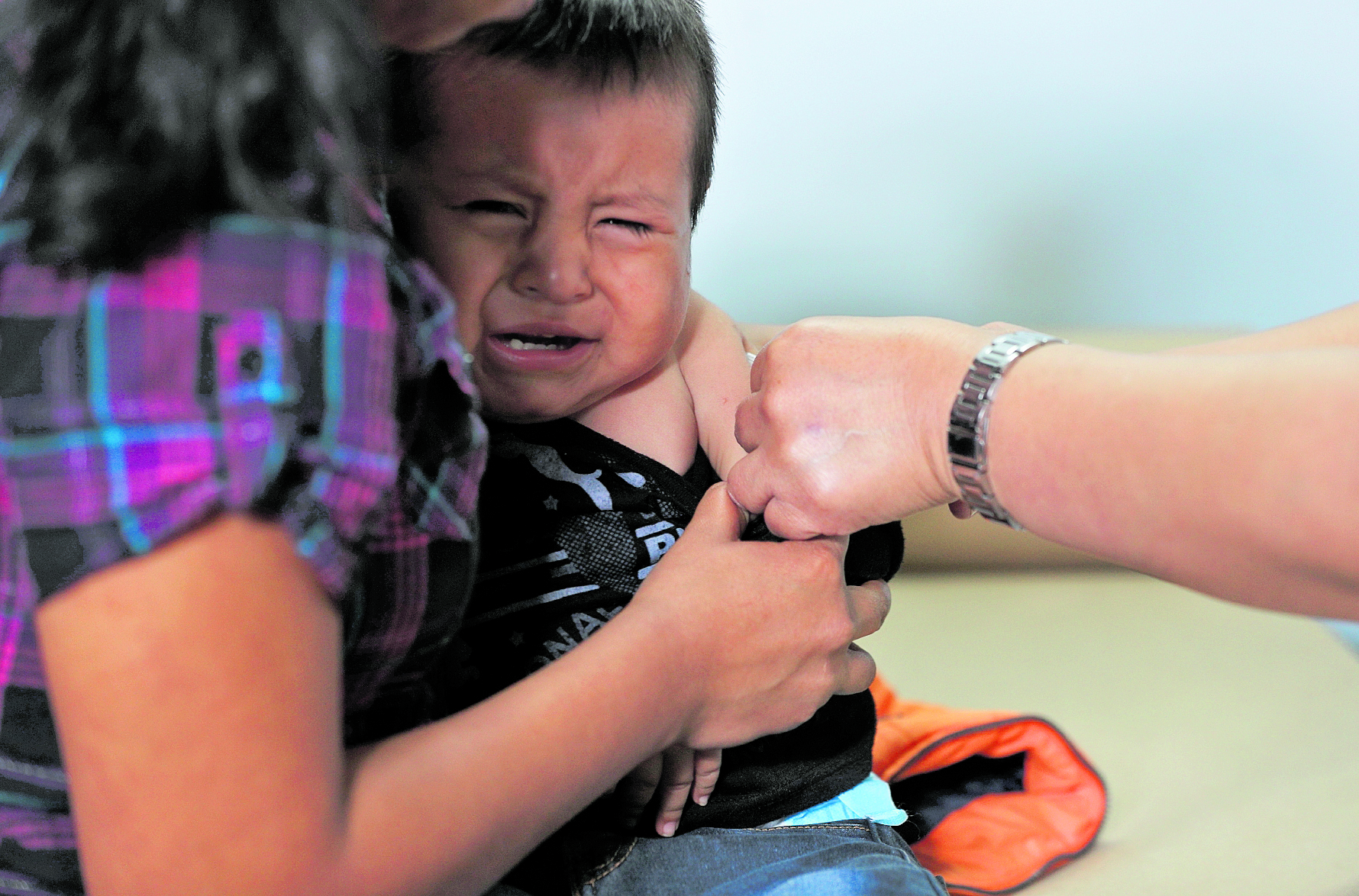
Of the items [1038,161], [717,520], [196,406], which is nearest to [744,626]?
[717,520]

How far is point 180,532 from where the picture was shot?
42 centimetres

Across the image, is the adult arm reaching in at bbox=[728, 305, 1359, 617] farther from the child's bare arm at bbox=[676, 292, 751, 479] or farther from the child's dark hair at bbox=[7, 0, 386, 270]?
the child's dark hair at bbox=[7, 0, 386, 270]

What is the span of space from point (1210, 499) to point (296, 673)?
0.47 meters

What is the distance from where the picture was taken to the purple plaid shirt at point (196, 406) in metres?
0.42

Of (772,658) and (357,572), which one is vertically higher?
(357,572)

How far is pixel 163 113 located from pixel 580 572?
0.49m

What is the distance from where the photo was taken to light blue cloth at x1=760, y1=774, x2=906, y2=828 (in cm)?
86

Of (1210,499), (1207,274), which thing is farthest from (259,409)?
(1207,274)

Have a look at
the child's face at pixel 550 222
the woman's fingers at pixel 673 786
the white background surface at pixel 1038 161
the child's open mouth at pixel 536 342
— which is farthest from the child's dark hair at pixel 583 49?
the white background surface at pixel 1038 161

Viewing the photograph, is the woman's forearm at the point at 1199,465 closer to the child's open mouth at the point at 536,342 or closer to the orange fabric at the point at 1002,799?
the child's open mouth at the point at 536,342

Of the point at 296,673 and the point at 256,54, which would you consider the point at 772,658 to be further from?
the point at 256,54

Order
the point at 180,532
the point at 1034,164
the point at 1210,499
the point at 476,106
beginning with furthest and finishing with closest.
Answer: the point at 1034,164, the point at 476,106, the point at 1210,499, the point at 180,532

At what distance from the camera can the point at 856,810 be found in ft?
2.90

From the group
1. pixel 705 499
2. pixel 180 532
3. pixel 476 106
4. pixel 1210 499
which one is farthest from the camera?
pixel 705 499
